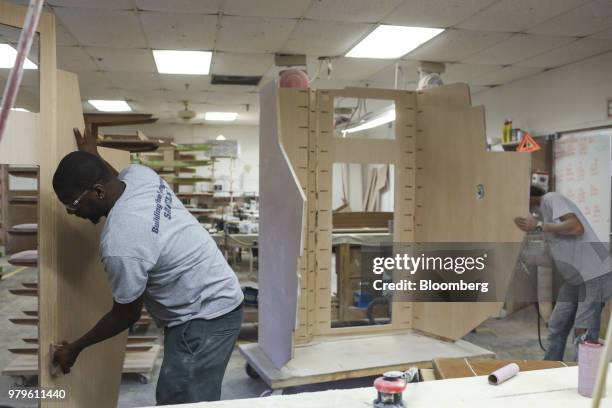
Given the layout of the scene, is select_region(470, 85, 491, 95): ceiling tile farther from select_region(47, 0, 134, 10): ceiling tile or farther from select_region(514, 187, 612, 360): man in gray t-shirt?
select_region(47, 0, 134, 10): ceiling tile

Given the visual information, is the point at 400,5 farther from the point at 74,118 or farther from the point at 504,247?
the point at 74,118

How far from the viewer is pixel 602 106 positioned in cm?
484

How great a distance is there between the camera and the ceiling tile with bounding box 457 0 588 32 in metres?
3.67

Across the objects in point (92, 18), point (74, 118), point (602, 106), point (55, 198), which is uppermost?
point (92, 18)

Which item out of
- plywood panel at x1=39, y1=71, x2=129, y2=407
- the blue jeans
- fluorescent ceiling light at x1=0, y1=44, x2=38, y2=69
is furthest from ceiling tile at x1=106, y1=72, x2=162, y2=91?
the blue jeans

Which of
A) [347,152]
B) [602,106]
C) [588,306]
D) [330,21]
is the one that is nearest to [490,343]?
[588,306]

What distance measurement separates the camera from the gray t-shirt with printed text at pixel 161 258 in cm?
152

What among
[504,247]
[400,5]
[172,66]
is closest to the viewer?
[504,247]

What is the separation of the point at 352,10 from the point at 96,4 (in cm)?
188

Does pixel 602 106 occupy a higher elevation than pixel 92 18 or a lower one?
lower

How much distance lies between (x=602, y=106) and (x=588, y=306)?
2.57 m

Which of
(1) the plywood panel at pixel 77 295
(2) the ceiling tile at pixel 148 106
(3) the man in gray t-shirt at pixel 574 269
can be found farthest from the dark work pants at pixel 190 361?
(2) the ceiling tile at pixel 148 106

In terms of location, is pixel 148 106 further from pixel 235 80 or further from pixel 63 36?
pixel 63 36

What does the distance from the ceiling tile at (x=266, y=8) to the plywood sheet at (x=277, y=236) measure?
3.71 feet
